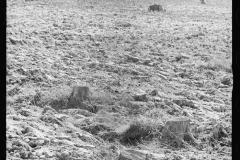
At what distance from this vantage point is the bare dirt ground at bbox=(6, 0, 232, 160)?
4195 mm

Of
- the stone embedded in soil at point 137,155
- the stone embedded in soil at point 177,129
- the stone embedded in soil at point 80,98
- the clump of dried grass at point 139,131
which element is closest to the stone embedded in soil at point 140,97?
the stone embedded in soil at point 80,98

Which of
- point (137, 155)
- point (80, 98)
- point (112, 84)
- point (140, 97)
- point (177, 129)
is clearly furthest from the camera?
point (112, 84)

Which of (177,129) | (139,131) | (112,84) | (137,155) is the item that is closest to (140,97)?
(112,84)

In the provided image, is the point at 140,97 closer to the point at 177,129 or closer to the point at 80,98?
the point at 80,98

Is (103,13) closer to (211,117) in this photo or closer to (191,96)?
(191,96)

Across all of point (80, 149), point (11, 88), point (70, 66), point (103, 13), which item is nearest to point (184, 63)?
point (70, 66)

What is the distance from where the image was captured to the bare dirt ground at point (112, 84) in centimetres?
420

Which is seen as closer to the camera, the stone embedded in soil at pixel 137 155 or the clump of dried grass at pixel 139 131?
the stone embedded in soil at pixel 137 155

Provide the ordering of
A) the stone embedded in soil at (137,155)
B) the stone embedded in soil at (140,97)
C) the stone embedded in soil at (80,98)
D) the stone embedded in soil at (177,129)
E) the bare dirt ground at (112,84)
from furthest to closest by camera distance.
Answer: the stone embedded in soil at (140,97), the stone embedded in soil at (80,98), the stone embedded in soil at (177,129), the bare dirt ground at (112,84), the stone embedded in soil at (137,155)

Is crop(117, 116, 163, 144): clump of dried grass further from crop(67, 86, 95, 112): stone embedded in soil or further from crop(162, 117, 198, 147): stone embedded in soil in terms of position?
crop(67, 86, 95, 112): stone embedded in soil

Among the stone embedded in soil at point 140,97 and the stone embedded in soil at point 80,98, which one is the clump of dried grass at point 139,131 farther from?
the stone embedded in soil at point 140,97

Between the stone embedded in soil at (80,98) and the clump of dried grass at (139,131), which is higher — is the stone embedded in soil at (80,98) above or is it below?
above

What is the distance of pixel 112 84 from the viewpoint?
629cm

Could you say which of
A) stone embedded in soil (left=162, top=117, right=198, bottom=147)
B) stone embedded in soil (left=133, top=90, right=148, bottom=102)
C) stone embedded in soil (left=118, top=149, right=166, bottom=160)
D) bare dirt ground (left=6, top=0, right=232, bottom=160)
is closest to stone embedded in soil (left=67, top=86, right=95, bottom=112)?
bare dirt ground (left=6, top=0, right=232, bottom=160)
